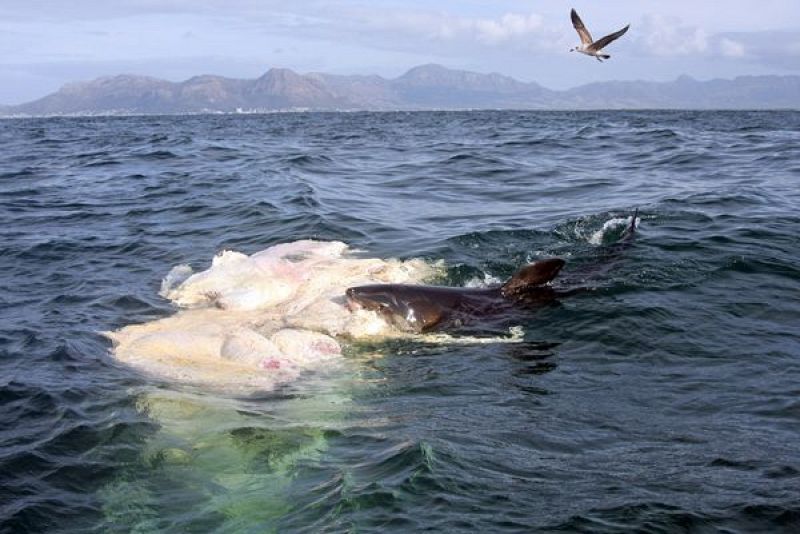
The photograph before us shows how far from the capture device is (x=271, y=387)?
7637 mm

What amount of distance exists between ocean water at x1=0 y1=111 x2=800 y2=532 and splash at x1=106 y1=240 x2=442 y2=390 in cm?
29

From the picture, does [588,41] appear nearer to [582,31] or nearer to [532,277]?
[582,31]

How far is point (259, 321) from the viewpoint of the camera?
9.15 meters

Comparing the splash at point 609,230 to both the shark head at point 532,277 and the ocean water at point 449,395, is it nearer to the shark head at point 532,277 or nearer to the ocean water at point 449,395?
the ocean water at point 449,395

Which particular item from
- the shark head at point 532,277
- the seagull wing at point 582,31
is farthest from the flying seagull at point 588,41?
the shark head at point 532,277

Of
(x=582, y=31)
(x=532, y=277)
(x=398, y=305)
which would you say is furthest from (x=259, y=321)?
(x=582, y=31)

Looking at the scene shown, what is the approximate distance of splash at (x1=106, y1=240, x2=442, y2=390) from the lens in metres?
8.05

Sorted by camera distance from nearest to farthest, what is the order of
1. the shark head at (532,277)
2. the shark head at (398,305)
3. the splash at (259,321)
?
1. the splash at (259,321)
2. the shark head at (398,305)
3. the shark head at (532,277)

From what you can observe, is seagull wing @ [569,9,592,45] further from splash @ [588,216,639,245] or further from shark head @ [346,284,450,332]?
shark head @ [346,284,450,332]

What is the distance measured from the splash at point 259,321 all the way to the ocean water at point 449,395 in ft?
0.94

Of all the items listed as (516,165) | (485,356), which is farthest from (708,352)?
(516,165)

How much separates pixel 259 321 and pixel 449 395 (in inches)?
112

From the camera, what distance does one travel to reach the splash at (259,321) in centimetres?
805

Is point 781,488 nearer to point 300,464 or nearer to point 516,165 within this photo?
point 300,464
